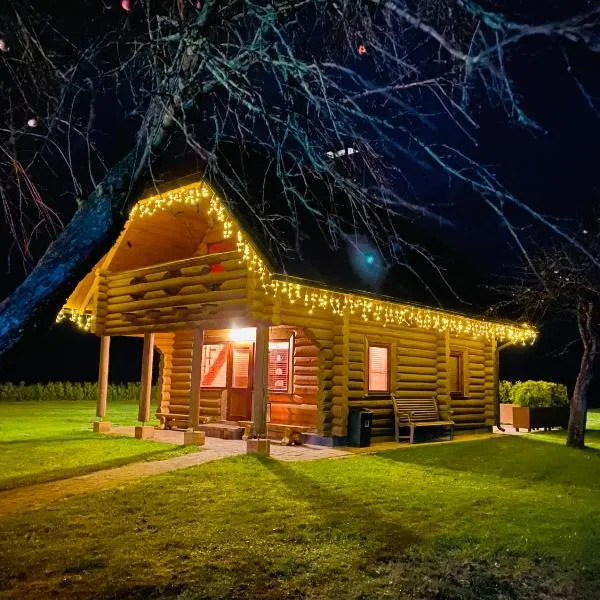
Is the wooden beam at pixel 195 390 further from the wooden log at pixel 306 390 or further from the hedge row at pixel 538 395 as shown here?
the hedge row at pixel 538 395

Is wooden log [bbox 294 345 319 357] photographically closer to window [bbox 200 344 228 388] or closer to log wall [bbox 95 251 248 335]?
log wall [bbox 95 251 248 335]

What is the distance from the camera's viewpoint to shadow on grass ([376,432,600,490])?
9.98 meters

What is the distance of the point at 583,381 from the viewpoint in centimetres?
1484

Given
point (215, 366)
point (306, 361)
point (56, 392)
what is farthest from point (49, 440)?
point (56, 392)

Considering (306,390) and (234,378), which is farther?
(234,378)

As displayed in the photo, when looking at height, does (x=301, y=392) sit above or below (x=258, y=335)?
below

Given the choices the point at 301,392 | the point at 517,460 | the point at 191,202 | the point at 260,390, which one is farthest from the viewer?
the point at 301,392

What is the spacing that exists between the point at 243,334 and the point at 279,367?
180 cm

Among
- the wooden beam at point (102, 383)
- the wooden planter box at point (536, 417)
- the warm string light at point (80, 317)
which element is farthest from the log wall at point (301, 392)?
the wooden planter box at point (536, 417)

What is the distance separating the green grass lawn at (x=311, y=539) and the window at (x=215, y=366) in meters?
7.33

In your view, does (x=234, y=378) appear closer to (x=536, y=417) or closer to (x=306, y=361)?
(x=306, y=361)

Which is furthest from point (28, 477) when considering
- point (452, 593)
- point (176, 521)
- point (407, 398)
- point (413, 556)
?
point (407, 398)

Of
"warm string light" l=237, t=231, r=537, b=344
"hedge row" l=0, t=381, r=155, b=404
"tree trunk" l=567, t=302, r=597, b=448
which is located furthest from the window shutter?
"hedge row" l=0, t=381, r=155, b=404

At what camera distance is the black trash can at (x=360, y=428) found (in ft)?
44.5
